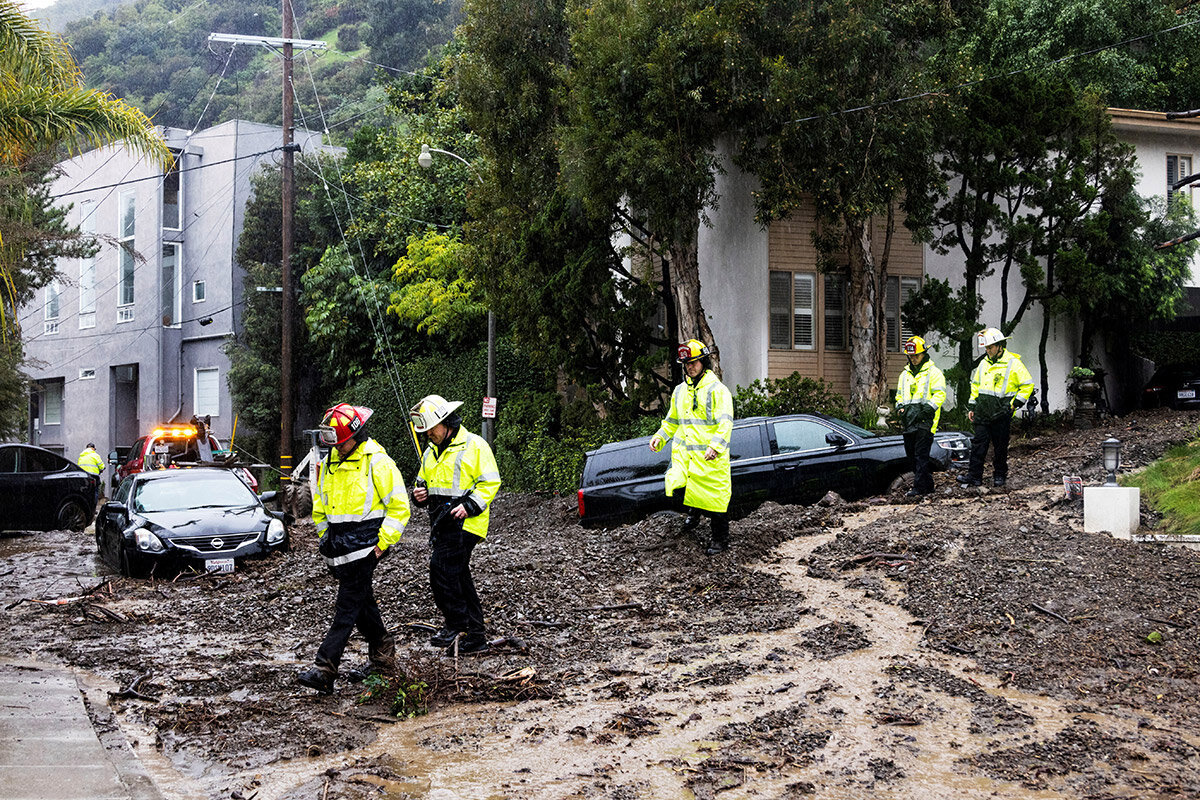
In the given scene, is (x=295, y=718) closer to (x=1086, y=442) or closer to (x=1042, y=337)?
(x=1086, y=442)

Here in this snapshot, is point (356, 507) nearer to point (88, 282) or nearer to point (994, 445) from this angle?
point (994, 445)

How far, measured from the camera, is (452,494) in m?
8.55

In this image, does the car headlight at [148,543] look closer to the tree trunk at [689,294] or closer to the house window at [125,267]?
the tree trunk at [689,294]

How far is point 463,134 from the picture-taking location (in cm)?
3047

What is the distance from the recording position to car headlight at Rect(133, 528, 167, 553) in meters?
13.7

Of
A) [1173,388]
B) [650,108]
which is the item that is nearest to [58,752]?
[650,108]

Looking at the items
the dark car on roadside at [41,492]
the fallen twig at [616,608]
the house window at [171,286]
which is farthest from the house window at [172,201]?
the fallen twig at [616,608]

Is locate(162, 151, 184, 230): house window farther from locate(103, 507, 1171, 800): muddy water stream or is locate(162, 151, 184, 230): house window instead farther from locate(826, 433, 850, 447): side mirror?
locate(103, 507, 1171, 800): muddy water stream

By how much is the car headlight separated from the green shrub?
971 centimetres

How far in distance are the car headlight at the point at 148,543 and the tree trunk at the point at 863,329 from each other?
11.9m

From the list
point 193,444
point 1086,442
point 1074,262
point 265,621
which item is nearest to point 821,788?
point 265,621

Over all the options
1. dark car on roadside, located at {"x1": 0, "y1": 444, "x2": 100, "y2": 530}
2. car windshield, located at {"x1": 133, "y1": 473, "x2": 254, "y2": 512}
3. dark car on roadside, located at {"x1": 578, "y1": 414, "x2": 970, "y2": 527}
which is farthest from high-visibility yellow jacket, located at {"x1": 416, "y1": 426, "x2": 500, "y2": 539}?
dark car on roadside, located at {"x1": 0, "y1": 444, "x2": 100, "y2": 530}

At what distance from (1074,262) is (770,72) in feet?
23.9

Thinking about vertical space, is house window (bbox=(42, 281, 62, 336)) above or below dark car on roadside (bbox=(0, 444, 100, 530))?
above
